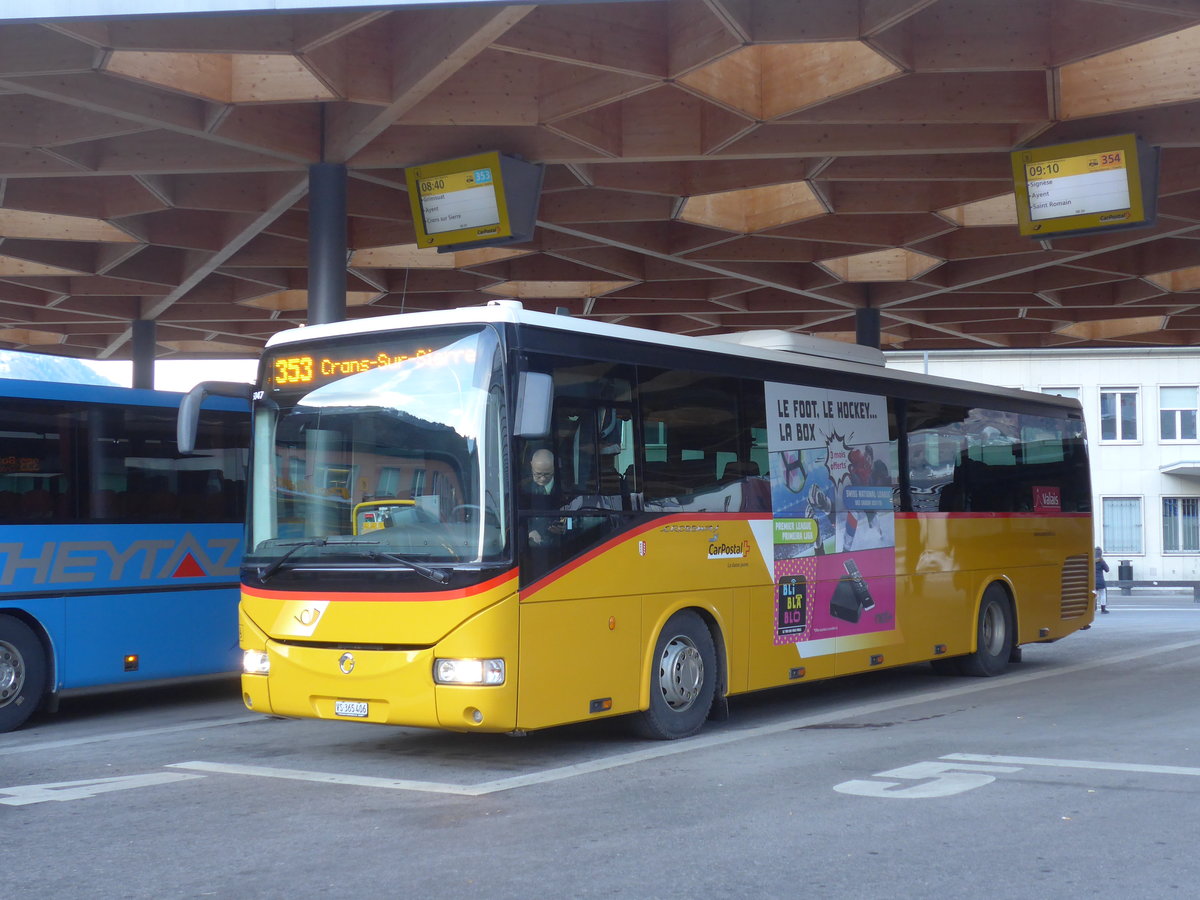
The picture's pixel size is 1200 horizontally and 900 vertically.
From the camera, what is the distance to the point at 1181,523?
161ft

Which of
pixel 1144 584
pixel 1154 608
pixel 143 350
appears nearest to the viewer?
pixel 143 350

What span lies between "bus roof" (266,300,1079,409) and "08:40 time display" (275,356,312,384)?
0.46 feet

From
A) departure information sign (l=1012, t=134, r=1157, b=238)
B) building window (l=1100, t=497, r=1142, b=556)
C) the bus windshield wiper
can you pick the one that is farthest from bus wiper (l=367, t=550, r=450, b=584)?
building window (l=1100, t=497, r=1142, b=556)

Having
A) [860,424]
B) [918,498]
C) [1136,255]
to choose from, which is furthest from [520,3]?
[1136,255]

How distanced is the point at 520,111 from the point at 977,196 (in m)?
6.51

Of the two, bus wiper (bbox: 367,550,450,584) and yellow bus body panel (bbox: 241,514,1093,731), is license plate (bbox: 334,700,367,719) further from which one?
bus wiper (bbox: 367,550,450,584)

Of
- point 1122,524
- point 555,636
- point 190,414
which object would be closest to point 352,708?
point 555,636

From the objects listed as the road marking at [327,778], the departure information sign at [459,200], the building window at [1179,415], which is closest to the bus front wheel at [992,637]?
the departure information sign at [459,200]

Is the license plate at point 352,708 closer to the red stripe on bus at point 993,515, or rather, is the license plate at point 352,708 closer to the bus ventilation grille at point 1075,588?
the red stripe on bus at point 993,515

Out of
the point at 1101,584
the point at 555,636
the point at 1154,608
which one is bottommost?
the point at 1154,608

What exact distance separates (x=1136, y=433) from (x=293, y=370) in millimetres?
45565

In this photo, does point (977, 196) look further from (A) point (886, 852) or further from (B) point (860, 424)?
(A) point (886, 852)

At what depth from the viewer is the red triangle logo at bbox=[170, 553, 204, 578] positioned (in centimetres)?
1304

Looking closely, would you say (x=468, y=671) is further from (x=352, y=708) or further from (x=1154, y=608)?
(x=1154, y=608)
